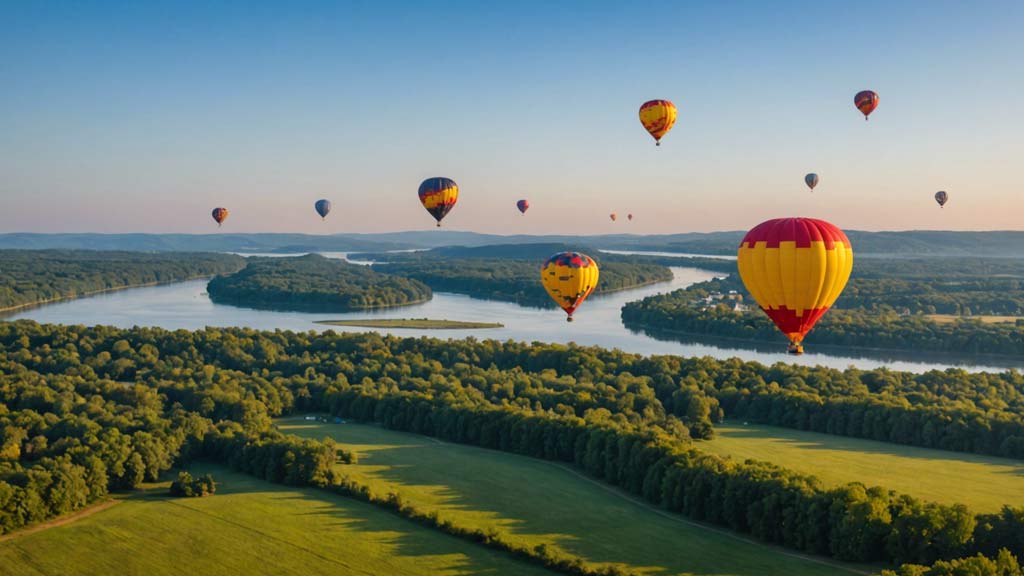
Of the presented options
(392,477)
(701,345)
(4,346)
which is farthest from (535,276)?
(392,477)

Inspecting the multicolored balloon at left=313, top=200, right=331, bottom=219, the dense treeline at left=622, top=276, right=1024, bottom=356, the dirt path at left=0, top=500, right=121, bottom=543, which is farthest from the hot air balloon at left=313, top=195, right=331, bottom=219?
the dirt path at left=0, top=500, right=121, bottom=543

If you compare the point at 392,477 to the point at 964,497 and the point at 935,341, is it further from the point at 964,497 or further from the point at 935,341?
the point at 935,341

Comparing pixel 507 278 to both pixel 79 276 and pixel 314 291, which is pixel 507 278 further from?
pixel 79 276

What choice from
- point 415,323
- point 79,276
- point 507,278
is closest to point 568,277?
point 415,323

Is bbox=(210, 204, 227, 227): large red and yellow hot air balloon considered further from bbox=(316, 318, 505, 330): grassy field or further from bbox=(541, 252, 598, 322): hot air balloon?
bbox=(541, 252, 598, 322): hot air balloon

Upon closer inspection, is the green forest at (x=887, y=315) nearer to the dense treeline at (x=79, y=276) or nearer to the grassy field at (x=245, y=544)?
the grassy field at (x=245, y=544)

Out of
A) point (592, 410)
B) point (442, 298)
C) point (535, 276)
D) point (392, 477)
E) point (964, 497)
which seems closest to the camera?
point (964, 497)

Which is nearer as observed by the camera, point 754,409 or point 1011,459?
point 1011,459
